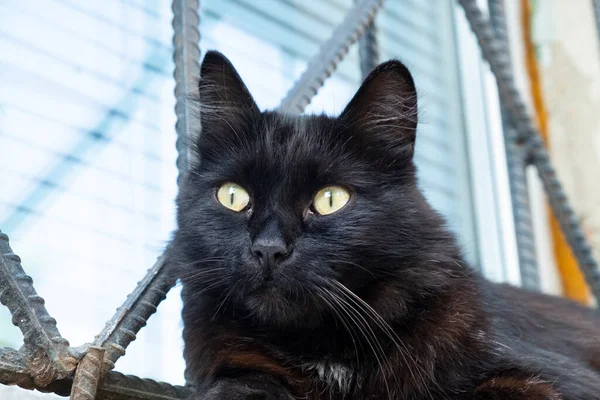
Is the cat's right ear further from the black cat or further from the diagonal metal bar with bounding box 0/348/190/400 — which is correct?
the diagonal metal bar with bounding box 0/348/190/400

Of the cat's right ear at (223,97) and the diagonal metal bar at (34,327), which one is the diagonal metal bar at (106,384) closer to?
the diagonal metal bar at (34,327)

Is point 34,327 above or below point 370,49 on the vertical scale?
below

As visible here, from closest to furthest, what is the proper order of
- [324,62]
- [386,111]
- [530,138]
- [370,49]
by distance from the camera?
[386,111] → [324,62] → [370,49] → [530,138]

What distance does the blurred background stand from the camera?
2.02 meters

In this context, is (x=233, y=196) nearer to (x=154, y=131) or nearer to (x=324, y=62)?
(x=324, y=62)

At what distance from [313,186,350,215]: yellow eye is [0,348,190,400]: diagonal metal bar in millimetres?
415

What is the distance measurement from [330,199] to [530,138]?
140 centimetres

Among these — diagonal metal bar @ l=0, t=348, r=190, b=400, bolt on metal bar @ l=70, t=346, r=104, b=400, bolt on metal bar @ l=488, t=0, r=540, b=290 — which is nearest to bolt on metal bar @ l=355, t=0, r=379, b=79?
bolt on metal bar @ l=488, t=0, r=540, b=290

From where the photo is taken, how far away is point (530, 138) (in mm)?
2588

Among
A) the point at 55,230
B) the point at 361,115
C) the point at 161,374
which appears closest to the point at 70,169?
the point at 55,230

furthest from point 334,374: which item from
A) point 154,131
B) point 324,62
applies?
point 154,131

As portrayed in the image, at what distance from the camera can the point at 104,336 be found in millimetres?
1228

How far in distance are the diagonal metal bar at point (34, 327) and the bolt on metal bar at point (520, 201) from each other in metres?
1.87

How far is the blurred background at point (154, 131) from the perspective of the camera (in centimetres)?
202
